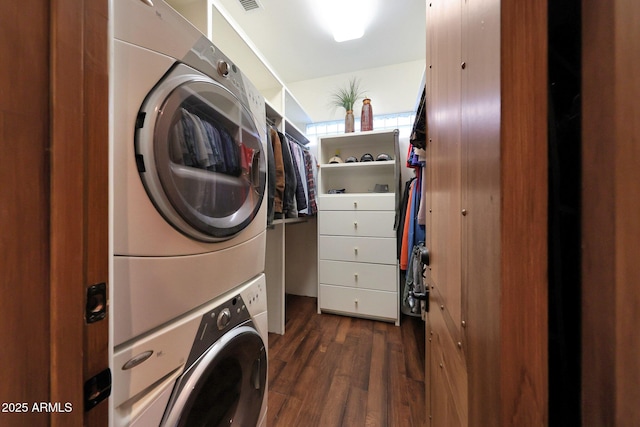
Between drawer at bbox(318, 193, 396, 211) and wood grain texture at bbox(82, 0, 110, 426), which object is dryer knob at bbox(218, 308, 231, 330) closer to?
wood grain texture at bbox(82, 0, 110, 426)

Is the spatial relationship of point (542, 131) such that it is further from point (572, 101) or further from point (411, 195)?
point (411, 195)

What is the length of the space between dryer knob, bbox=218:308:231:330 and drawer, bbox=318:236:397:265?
139 cm

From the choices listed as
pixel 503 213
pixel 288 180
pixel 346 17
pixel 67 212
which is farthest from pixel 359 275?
pixel 346 17

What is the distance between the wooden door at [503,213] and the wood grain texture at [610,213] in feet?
0.16

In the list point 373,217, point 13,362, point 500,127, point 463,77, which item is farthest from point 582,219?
point 373,217

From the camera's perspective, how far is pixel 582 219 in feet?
0.82

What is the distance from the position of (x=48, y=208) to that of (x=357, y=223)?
180cm

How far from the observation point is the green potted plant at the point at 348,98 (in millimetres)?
2090

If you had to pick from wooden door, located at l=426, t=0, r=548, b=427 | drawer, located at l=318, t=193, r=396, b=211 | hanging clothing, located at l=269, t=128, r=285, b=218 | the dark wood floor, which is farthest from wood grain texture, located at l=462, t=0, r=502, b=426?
drawer, located at l=318, t=193, r=396, b=211

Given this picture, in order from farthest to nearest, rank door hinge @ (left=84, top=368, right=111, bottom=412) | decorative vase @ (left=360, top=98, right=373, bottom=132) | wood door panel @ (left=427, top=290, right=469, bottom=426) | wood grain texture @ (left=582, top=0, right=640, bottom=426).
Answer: decorative vase @ (left=360, top=98, right=373, bottom=132) → wood door panel @ (left=427, top=290, right=469, bottom=426) → door hinge @ (left=84, top=368, right=111, bottom=412) → wood grain texture @ (left=582, top=0, right=640, bottom=426)

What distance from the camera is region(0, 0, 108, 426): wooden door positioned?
0.25 metres

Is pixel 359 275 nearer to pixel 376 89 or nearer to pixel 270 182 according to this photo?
pixel 270 182

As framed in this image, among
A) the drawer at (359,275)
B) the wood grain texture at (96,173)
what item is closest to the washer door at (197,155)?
the wood grain texture at (96,173)

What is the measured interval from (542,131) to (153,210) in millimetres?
674
